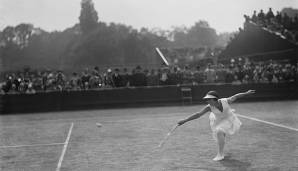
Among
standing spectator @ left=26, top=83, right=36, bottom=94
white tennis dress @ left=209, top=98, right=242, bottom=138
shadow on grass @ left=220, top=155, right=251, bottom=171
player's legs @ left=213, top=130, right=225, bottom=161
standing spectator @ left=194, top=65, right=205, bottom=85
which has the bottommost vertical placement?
shadow on grass @ left=220, top=155, right=251, bottom=171

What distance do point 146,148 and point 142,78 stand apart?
1421cm

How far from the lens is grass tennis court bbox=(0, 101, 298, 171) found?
750cm

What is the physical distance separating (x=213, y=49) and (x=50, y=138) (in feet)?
107

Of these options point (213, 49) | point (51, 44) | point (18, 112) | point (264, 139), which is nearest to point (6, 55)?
point (51, 44)

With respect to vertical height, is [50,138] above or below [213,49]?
below


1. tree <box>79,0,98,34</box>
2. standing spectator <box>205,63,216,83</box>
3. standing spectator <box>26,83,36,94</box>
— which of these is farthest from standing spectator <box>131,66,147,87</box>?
tree <box>79,0,98,34</box>

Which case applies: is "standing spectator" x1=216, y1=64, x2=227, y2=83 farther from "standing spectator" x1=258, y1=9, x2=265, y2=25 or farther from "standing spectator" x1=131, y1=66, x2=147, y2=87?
"standing spectator" x1=258, y1=9, x2=265, y2=25

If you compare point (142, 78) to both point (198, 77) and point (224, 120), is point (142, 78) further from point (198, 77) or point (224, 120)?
point (224, 120)

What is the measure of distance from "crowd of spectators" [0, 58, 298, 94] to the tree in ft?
172

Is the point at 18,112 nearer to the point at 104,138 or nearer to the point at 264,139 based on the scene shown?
the point at 104,138

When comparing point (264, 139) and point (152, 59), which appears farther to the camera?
point (152, 59)

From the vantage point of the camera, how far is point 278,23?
31656 mm

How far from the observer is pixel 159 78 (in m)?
23.9

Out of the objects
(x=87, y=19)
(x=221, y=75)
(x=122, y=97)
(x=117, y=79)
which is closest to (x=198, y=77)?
(x=221, y=75)
